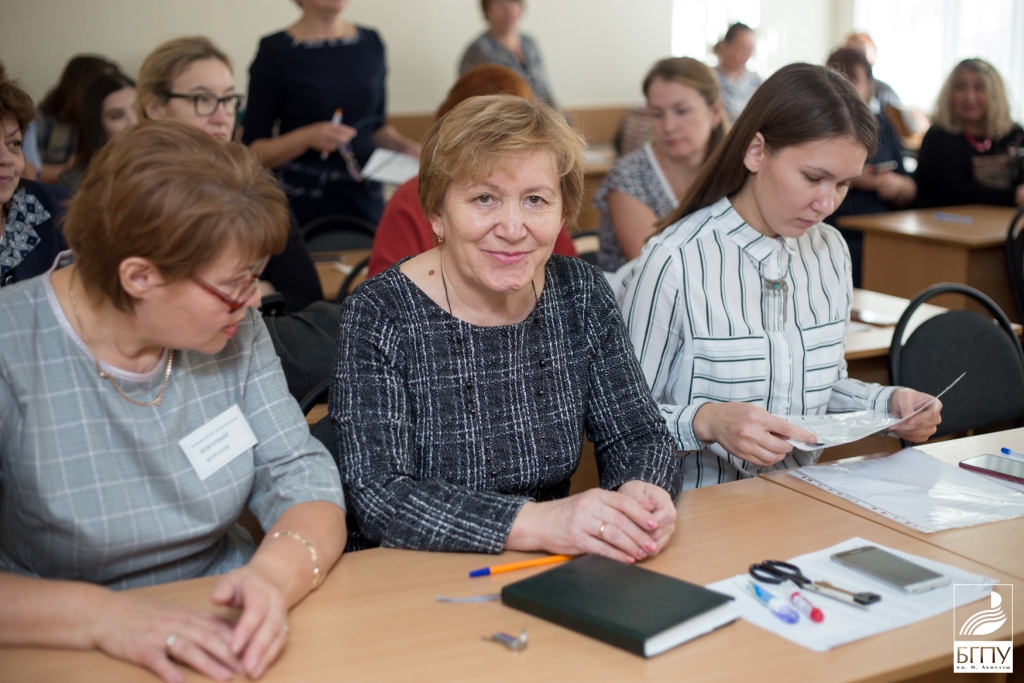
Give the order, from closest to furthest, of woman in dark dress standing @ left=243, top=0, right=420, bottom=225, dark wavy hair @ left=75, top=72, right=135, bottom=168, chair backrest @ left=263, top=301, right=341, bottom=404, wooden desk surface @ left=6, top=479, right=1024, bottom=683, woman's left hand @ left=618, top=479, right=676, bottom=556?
1. wooden desk surface @ left=6, top=479, right=1024, bottom=683
2. woman's left hand @ left=618, top=479, right=676, bottom=556
3. chair backrest @ left=263, top=301, right=341, bottom=404
4. dark wavy hair @ left=75, top=72, right=135, bottom=168
5. woman in dark dress standing @ left=243, top=0, right=420, bottom=225

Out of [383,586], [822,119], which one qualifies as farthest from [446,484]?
[822,119]

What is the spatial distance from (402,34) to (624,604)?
686 centimetres

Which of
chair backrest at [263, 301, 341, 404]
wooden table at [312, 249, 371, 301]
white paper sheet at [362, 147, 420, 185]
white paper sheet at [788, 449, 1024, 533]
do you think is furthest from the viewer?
white paper sheet at [362, 147, 420, 185]

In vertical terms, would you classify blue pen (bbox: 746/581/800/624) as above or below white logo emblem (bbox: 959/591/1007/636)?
above

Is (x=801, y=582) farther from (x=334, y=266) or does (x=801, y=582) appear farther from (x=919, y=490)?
(x=334, y=266)

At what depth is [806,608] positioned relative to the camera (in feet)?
4.30

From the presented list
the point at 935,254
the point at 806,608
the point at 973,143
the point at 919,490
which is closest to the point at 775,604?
the point at 806,608

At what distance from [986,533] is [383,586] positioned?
3.18ft

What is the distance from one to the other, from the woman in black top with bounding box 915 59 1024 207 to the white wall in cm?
336

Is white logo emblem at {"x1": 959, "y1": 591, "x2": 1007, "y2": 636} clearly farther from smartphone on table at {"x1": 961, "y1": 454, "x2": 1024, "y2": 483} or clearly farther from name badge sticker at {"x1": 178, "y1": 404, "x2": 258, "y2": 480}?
name badge sticker at {"x1": 178, "y1": 404, "x2": 258, "y2": 480}

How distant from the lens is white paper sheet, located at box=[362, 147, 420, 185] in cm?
383

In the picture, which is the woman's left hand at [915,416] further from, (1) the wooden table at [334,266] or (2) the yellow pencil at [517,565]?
(1) the wooden table at [334,266]

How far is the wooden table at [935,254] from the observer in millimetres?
4621

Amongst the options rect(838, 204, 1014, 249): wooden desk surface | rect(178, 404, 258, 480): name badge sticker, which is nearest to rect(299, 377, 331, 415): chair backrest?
rect(178, 404, 258, 480): name badge sticker
